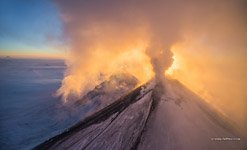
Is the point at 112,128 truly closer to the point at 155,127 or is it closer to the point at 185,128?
the point at 155,127

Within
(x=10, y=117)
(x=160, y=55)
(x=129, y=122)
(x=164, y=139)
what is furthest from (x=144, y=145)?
(x=10, y=117)

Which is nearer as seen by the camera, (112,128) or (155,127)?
(155,127)

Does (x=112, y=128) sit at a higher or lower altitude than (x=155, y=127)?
lower

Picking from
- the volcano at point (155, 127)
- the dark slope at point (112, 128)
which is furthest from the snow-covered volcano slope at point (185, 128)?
the dark slope at point (112, 128)

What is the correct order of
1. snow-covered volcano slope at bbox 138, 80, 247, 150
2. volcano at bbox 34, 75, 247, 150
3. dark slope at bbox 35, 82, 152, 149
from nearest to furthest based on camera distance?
snow-covered volcano slope at bbox 138, 80, 247, 150
volcano at bbox 34, 75, 247, 150
dark slope at bbox 35, 82, 152, 149

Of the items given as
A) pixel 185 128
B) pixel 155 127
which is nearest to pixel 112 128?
pixel 155 127

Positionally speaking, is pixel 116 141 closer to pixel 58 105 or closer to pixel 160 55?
Result: pixel 160 55

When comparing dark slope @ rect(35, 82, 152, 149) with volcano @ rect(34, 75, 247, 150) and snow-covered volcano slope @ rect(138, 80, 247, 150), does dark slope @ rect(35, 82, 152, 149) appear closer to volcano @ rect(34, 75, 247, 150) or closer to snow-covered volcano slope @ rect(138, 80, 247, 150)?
volcano @ rect(34, 75, 247, 150)

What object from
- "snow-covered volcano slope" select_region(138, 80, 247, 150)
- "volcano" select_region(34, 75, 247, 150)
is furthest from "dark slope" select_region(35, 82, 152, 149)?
"snow-covered volcano slope" select_region(138, 80, 247, 150)
